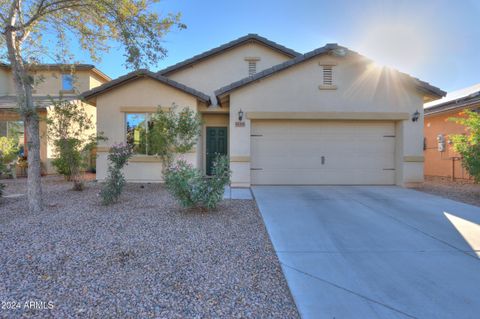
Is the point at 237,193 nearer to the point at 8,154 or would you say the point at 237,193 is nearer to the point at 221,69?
the point at 221,69

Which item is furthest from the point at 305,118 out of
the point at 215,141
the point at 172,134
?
the point at 172,134

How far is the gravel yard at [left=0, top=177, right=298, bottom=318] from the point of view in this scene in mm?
2719

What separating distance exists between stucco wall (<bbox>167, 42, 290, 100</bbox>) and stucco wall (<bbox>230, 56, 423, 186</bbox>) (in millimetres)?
3961

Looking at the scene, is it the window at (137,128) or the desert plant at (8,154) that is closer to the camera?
the window at (137,128)

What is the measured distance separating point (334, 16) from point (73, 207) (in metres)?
11.1

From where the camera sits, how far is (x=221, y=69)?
1330 cm

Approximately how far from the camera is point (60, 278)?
3242 mm

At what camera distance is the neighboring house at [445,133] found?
11617 mm

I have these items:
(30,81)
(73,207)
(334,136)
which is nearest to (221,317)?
(73,207)

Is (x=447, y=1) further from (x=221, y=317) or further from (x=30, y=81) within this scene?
(x=30, y=81)

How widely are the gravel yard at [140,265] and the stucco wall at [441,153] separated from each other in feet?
37.3

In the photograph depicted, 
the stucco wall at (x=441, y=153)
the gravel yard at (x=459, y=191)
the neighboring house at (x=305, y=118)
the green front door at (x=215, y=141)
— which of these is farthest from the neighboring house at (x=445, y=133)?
the green front door at (x=215, y=141)

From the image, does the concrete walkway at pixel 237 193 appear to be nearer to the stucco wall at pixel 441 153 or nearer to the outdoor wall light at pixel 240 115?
the outdoor wall light at pixel 240 115

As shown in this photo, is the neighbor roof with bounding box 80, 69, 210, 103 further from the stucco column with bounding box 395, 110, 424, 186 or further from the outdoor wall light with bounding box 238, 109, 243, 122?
the stucco column with bounding box 395, 110, 424, 186
